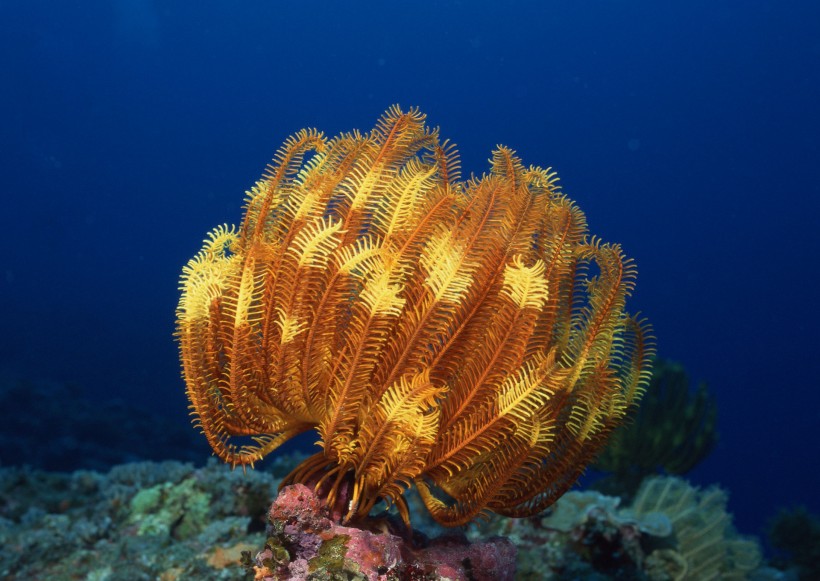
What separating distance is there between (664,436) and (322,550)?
1076cm

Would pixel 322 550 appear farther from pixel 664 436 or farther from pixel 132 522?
pixel 664 436

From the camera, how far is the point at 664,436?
11.2 meters

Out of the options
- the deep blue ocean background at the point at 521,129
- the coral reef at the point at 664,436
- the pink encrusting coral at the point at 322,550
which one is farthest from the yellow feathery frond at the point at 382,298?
the deep blue ocean background at the point at 521,129

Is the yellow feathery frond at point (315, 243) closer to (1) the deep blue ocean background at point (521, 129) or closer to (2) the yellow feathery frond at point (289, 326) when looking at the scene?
(2) the yellow feathery frond at point (289, 326)

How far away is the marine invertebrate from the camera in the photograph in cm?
227

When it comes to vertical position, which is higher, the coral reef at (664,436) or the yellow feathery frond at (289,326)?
the coral reef at (664,436)

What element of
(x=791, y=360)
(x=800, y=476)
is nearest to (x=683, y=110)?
(x=791, y=360)

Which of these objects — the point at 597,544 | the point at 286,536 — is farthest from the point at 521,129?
the point at 286,536

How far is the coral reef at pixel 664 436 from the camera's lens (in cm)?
1102

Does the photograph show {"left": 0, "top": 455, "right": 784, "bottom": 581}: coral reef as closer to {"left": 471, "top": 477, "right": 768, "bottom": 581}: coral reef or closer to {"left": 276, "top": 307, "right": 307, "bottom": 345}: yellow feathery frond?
{"left": 471, "top": 477, "right": 768, "bottom": 581}: coral reef

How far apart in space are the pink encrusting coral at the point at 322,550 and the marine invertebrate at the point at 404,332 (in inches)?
8.2

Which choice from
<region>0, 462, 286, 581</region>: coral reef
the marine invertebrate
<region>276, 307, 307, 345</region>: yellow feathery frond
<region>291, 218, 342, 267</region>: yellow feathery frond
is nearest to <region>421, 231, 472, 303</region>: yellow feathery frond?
the marine invertebrate

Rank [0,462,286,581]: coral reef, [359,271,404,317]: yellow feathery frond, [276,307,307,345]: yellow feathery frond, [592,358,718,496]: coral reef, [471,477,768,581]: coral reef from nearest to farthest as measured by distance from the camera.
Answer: [359,271,404,317]: yellow feathery frond
[276,307,307,345]: yellow feathery frond
[0,462,286,581]: coral reef
[471,477,768,581]: coral reef
[592,358,718,496]: coral reef

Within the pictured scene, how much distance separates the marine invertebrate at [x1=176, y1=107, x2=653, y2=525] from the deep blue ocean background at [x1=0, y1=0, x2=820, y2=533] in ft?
228
